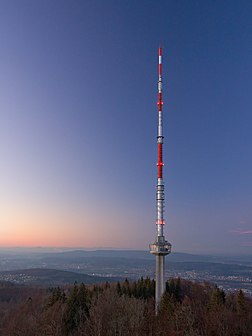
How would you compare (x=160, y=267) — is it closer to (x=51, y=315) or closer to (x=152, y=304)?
(x=152, y=304)

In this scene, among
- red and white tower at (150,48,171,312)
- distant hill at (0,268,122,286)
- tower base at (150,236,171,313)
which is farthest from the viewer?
distant hill at (0,268,122,286)

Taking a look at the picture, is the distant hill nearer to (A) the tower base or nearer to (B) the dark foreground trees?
(A) the tower base

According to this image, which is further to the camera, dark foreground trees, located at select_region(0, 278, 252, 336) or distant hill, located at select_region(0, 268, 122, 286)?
distant hill, located at select_region(0, 268, 122, 286)

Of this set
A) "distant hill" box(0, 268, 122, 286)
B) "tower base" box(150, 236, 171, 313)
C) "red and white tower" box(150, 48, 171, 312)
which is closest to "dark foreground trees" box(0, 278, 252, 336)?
"tower base" box(150, 236, 171, 313)

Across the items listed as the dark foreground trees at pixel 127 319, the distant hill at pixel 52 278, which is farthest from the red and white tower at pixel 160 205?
the distant hill at pixel 52 278

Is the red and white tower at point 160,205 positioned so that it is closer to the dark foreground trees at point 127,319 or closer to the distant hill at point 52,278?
the dark foreground trees at point 127,319

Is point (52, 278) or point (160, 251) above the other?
point (160, 251)

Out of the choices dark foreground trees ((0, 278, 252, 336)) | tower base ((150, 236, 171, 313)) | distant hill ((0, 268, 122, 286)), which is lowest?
distant hill ((0, 268, 122, 286))

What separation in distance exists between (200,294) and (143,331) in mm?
39541

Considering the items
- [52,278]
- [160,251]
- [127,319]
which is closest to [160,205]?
[160,251]

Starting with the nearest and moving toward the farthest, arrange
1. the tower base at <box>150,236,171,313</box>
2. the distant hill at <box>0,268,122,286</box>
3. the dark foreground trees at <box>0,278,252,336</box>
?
the dark foreground trees at <box>0,278,252,336</box>, the tower base at <box>150,236,171,313</box>, the distant hill at <box>0,268,122,286</box>

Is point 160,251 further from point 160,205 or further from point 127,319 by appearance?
point 127,319

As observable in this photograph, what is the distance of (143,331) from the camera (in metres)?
33.8

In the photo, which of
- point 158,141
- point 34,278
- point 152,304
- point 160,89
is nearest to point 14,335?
point 152,304
